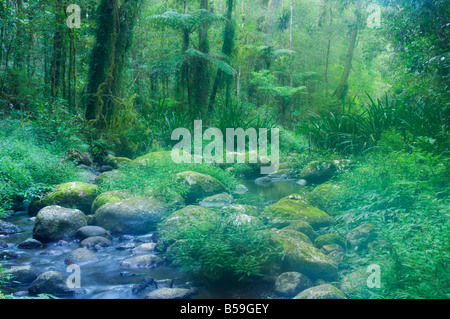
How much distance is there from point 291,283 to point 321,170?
4.79m

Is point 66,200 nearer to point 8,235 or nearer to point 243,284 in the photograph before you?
point 8,235

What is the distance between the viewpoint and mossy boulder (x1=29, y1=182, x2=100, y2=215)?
16.3ft

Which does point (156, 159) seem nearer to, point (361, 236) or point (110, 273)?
point (110, 273)

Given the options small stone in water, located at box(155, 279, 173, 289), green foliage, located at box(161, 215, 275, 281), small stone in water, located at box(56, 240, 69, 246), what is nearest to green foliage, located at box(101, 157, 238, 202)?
small stone in water, located at box(56, 240, 69, 246)

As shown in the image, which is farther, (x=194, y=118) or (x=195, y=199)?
(x=194, y=118)

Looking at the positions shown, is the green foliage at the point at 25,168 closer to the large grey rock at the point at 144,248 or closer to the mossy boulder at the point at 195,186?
the mossy boulder at the point at 195,186

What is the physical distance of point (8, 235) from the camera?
415 cm

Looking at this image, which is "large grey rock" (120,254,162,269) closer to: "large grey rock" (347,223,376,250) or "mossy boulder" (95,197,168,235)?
"mossy boulder" (95,197,168,235)

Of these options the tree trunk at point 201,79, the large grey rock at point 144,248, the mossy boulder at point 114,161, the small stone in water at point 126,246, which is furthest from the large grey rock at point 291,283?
the tree trunk at point 201,79

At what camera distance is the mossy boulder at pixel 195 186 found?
568 centimetres

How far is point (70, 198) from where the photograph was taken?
5055 millimetres

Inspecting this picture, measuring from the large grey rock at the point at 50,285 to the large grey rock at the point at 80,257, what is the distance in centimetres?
57

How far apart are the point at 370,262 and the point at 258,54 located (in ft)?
53.4

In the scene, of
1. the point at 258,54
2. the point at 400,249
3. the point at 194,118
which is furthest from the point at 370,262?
the point at 258,54
